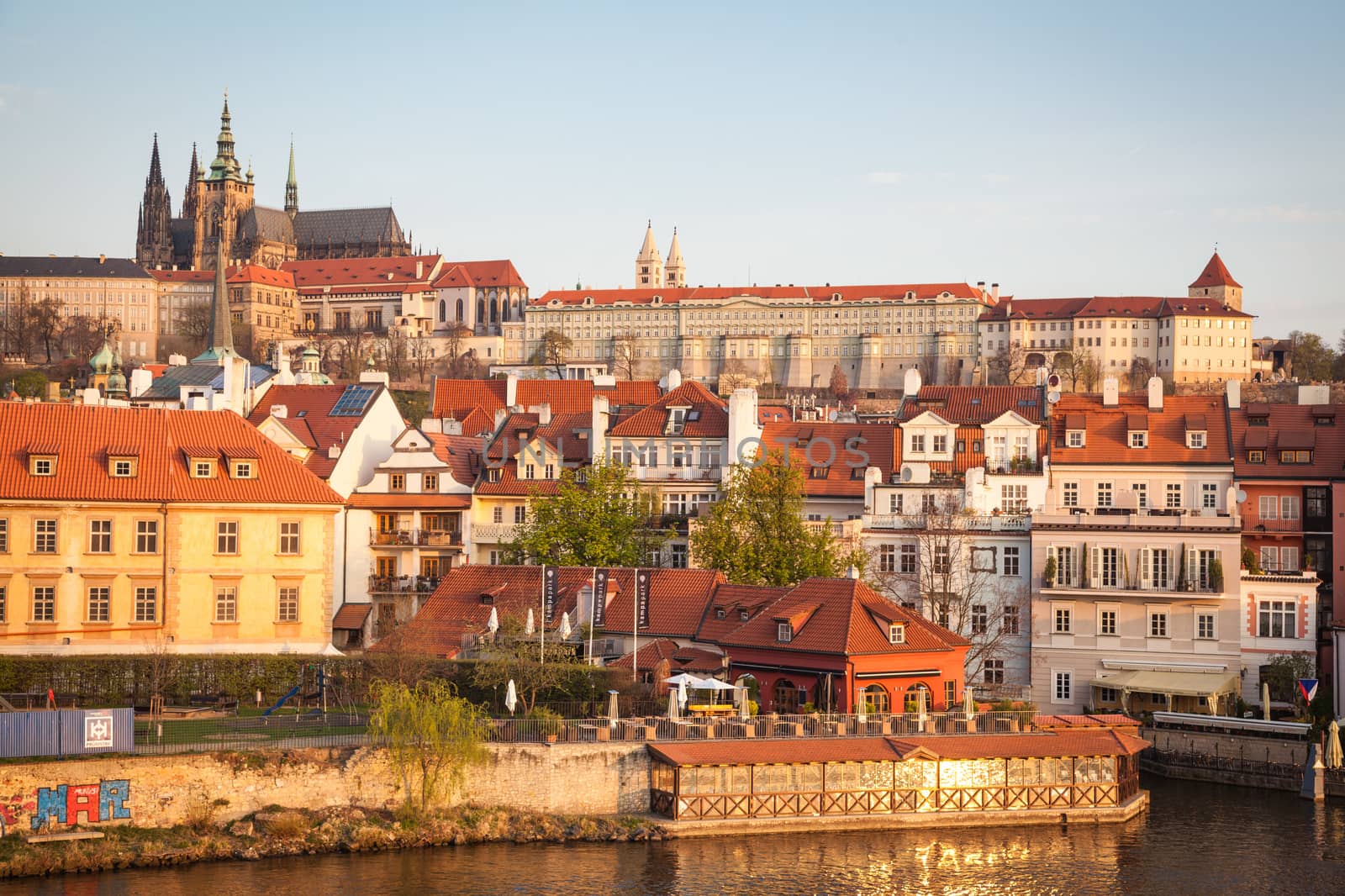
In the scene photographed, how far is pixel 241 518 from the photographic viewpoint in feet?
174

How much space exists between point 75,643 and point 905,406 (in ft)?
107

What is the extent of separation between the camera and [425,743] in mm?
41000

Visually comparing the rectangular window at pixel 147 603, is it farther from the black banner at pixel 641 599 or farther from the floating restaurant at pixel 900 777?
the floating restaurant at pixel 900 777

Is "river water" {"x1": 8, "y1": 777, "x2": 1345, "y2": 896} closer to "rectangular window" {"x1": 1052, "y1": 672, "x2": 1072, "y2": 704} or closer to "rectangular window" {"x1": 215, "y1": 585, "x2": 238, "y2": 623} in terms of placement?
"rectangular window" {"x1": 1052, "y1": 672, "x2": 1072, "y2": 704}

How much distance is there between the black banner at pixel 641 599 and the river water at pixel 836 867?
1168cm

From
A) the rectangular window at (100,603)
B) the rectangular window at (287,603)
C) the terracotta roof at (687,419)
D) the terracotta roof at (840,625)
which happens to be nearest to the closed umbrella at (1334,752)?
the terracotta roof at (840,625)

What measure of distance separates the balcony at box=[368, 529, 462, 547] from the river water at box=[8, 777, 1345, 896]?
83.2 feet

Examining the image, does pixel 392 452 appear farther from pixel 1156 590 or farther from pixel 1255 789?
pixel 1255 789

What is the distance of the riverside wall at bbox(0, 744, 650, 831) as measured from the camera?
1491 inches

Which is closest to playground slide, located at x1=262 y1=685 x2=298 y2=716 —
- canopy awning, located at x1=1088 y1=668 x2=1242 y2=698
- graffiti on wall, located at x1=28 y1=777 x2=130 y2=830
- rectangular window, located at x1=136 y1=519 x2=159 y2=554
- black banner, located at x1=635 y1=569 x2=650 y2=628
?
rectangular window, located at x1=136 y1=519 x2=159 y2=554

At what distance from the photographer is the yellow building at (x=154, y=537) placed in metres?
50.6

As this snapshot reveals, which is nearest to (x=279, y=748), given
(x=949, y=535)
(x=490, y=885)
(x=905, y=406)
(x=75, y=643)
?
(x=490, y=885)

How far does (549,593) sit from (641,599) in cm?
314

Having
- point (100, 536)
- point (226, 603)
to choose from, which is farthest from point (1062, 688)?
point (100, 536)
